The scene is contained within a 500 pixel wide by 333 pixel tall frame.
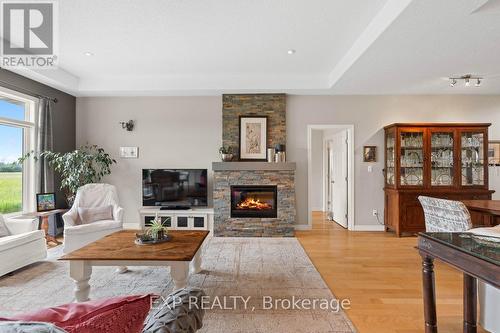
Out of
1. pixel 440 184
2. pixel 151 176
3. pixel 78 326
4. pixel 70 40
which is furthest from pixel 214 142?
pixel 78 326

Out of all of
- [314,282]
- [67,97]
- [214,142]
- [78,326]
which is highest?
[67,97]

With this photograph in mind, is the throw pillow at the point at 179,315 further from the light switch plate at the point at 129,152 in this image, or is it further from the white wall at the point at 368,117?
the light switch plate at the point at 129,152

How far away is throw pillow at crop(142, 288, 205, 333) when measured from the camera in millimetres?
774

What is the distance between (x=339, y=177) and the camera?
6082 millimetres

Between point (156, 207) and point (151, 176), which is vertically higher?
point (151, 176)

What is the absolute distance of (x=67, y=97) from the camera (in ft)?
17.8

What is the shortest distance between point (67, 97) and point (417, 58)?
6.01 m

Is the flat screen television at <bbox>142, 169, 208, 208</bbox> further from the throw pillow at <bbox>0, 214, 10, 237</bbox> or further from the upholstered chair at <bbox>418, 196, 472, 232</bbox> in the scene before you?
the upholstered chair at <bbox>418, 196, 472, 232</bbox>

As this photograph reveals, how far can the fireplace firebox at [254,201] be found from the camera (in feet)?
17.0

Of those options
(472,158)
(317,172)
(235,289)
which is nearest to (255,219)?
(235,289)

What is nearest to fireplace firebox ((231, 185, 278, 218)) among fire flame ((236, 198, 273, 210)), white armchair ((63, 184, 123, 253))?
fire flame ((236, 198, 273, 210))

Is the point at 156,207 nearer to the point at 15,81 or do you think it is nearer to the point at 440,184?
the point at 15,81

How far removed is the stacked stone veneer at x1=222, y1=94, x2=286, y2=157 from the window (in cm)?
325

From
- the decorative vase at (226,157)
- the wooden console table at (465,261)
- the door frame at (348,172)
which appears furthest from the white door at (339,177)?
the wooden console table at (465,261)
